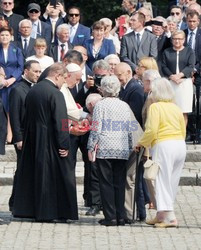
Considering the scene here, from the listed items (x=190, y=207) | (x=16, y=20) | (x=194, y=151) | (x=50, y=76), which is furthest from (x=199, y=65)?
(x=50, y=76)

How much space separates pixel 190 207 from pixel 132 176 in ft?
5.33

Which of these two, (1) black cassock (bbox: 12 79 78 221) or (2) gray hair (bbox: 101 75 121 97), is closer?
(2) gray hair (bbox: 101 75 121 97)

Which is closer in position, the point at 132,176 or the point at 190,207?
the point at 132,176

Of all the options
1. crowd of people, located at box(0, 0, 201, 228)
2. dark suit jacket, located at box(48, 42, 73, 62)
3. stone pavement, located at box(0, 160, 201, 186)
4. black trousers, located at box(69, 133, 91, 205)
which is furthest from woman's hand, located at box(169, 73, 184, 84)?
black trousers, located at box(69, 133, 91, 205)

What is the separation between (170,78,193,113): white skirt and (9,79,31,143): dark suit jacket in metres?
5.54

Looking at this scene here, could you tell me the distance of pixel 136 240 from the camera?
40.8 feet

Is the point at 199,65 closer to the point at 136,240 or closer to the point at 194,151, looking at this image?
the point at 194,151

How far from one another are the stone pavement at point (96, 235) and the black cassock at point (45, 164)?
0.21 meters

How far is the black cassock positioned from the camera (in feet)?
45.1

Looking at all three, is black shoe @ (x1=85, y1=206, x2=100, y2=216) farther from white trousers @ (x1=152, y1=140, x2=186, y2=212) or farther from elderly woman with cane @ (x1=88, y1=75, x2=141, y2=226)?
white trousers @ (x1=152, y1=140, x2=186, y2=212)

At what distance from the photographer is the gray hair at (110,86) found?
44.2ft

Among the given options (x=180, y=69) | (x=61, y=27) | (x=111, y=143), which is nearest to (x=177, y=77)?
(x=180, y=69)

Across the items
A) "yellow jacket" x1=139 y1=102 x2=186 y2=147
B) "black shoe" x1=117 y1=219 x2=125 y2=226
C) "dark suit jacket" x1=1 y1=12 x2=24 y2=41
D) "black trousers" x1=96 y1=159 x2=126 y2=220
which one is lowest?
"black shoe" x1=117 y1=219 x2=125 y2=226

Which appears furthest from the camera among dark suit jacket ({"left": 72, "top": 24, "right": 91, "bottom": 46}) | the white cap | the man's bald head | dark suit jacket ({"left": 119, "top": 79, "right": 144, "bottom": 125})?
dark suit jacket ({"left": 72, "top": 24, "right": 91, "bottom": 46})
